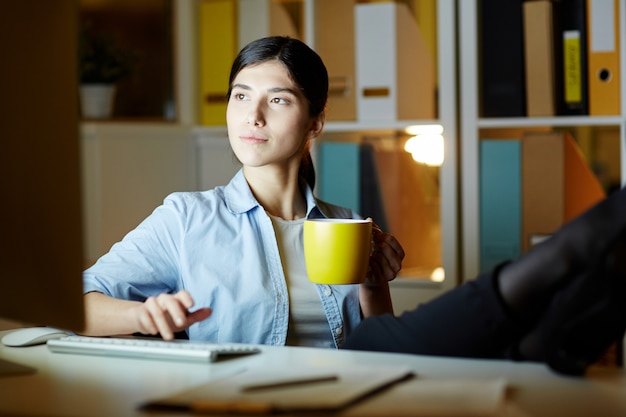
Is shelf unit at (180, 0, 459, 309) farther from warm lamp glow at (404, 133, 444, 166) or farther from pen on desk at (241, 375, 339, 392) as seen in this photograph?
pen on desk at (241, 375, 339, 392)

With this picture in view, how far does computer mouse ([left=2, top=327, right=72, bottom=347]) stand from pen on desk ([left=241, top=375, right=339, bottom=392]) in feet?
1.43

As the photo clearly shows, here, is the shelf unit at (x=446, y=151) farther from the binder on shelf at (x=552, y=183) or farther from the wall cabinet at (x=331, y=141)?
the binder on shelf at (x=552, y=183)

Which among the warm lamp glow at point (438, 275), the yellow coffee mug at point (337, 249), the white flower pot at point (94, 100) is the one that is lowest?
the warm lamp glow at point (438, 275)

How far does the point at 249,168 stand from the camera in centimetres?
166

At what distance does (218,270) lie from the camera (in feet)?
4.91

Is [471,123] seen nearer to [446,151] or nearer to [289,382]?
[446,151]

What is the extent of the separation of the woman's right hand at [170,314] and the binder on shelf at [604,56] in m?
1.82

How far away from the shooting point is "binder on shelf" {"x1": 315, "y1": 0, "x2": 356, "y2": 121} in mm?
2852

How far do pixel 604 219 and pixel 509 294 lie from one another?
0.13m

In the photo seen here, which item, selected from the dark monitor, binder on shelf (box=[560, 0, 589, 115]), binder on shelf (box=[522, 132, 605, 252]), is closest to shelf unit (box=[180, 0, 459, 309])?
binder on shelf (box=[522, 132, 605, 252])

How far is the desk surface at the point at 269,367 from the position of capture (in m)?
0.84

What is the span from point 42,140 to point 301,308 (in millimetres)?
713

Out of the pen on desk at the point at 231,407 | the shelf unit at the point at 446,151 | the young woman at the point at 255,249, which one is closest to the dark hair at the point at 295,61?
the young woman at the point at 255,249

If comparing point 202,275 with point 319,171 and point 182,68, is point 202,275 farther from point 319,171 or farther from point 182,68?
point 182,68
